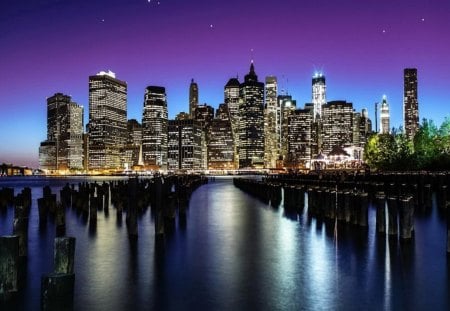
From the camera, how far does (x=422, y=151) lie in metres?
74.1

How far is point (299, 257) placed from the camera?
46.9ft

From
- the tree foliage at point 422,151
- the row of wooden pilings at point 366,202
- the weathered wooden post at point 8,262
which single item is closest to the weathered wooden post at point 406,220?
the row of wooden pilings at point 366,202

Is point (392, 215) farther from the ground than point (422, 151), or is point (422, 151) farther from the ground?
point (422, 151)

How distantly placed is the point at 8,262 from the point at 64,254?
1.05 m

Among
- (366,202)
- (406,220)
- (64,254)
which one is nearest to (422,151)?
(366,202)

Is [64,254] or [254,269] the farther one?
[254,269]

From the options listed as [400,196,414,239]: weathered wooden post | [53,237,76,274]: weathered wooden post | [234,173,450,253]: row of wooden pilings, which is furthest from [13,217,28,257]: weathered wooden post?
[400,196,414,239]: weathered wooden post

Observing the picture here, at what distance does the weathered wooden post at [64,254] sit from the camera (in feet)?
27.9

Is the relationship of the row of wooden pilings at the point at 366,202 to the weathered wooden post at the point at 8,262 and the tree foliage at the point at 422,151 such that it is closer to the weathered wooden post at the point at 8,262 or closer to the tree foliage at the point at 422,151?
the weathered wooden post at the point at 8,262

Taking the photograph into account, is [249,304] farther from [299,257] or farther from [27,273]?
[27,273]

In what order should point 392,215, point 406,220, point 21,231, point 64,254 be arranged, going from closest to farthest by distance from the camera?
point 64,254 < point 21,231 < point 406,220 < point 392,215

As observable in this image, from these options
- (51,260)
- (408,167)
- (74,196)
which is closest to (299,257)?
(51,260)

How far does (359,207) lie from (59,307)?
14578 millimetres

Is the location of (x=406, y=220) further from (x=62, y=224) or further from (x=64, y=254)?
(x=62, y=224)
